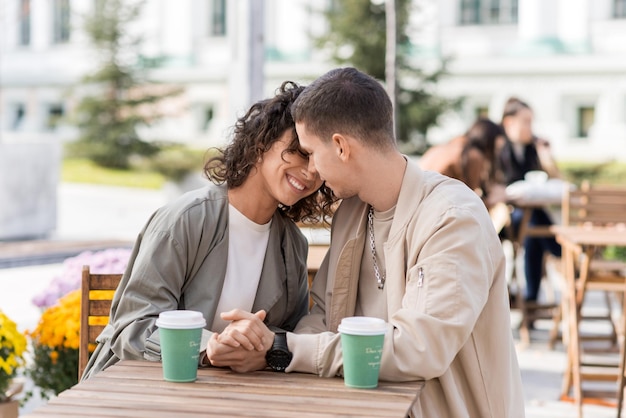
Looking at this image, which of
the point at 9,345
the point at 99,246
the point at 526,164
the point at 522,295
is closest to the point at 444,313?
the point at 9,345

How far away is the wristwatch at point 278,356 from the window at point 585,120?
81.5 ft

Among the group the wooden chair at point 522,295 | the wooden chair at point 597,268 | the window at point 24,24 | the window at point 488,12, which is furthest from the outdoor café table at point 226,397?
the window at point 24,24

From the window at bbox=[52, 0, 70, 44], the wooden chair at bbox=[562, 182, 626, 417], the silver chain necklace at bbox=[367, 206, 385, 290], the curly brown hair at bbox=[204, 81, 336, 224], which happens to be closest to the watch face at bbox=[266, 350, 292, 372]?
the silver chain necklace at bbox=[367, 206, 385, 290]

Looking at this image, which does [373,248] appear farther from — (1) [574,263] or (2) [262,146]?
(1) [574,263]

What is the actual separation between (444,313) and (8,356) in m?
2.02

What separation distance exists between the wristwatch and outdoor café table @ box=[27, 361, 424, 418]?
0.02 m

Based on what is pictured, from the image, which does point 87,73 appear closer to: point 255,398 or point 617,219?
point 617,219

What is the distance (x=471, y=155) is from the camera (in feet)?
22.2

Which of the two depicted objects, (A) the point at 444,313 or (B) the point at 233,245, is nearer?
(A) the point at 444,313

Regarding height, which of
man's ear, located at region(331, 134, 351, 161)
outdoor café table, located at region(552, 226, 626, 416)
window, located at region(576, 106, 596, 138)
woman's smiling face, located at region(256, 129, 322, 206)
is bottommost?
window, located at region(576, 106, 596, 138)

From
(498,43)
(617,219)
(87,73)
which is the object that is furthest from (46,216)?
(498,43)

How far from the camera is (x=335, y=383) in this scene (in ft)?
7.22

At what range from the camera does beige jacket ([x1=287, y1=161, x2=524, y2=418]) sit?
2.21 metres

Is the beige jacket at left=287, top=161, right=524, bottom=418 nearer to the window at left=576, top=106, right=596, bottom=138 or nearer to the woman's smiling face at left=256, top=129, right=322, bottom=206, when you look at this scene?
the woman's smiling face at left=256, top=129, right=322, bottom=206
